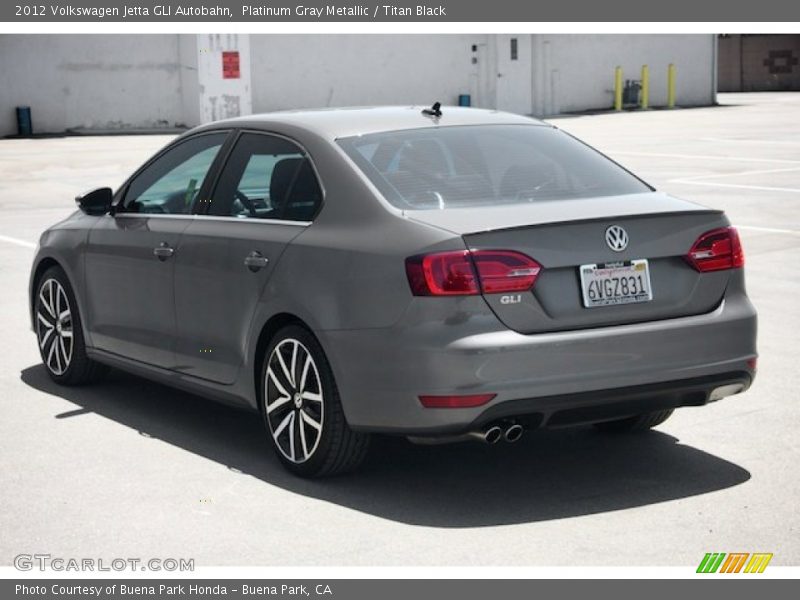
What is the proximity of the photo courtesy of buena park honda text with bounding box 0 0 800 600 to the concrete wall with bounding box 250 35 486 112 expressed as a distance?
34.9 meters

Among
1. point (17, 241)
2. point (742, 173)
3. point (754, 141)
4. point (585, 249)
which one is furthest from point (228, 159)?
point (754, 141)

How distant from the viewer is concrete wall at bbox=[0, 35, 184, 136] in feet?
128

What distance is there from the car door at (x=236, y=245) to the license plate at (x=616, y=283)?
1290mm

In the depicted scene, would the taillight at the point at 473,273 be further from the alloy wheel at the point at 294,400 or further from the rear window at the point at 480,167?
the alloy wheel at the point at 294,400

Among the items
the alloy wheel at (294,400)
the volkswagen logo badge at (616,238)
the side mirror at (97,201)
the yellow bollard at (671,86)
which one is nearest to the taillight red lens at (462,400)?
the alloy wheel at (294,400)

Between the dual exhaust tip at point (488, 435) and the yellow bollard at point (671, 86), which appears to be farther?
the yellow bollard at point (671, 86)

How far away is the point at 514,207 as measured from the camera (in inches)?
229

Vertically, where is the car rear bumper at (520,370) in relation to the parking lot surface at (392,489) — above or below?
above

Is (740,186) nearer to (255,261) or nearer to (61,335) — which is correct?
(61,335)

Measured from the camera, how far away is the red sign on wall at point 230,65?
136 feet

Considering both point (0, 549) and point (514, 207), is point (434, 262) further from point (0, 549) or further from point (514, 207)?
point (0, 549)

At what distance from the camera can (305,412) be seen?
6.11 meters

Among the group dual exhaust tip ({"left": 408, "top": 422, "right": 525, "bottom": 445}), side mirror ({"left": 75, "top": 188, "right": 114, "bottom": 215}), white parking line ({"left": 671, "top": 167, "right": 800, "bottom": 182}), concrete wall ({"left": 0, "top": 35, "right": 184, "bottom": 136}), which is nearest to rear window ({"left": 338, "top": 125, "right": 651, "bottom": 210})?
dual exhaust tip ({"left": 408, "top": 422, "right": 525, "bottom": 445})

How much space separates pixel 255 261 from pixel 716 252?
6.43 ft
